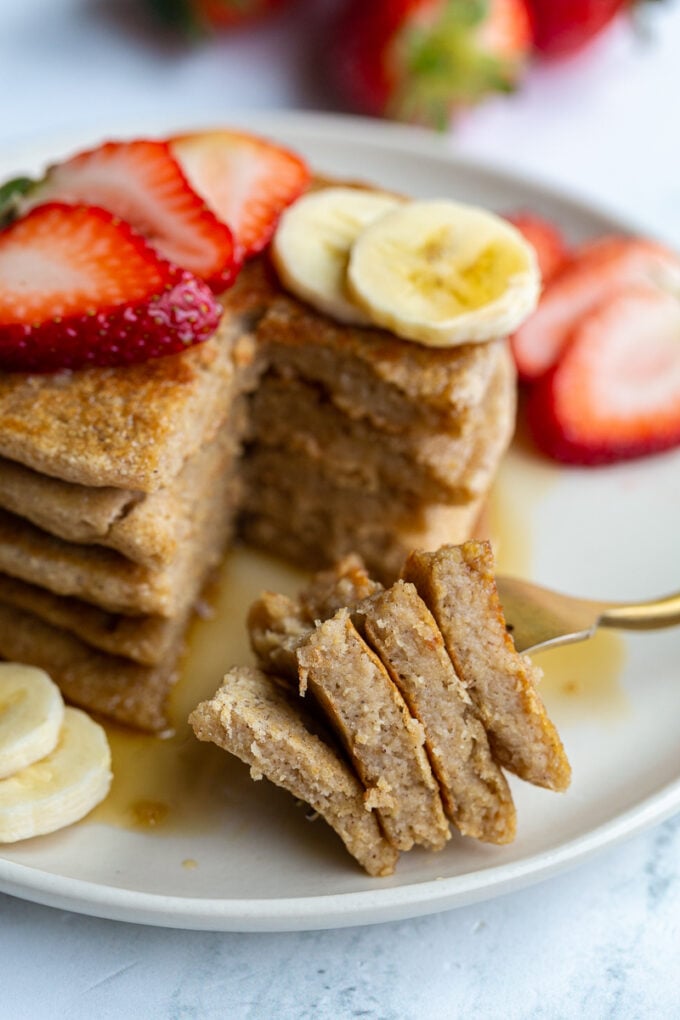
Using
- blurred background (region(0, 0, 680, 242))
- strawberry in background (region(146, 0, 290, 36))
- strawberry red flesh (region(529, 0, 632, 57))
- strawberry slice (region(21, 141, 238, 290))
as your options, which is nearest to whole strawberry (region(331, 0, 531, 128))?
blurred background (region(0, 0, 680, 242))

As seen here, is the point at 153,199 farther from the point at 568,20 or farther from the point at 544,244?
the point at 568,20

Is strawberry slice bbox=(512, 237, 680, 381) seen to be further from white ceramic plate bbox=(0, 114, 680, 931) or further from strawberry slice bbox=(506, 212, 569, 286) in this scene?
white ceramic plate bbox=(0, 114, 680, 931)

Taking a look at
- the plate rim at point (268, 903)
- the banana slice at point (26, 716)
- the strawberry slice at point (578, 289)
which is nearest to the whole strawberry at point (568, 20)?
the strawberry slice at point (578, 289)

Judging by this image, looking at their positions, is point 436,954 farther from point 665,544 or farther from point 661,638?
point 665,544

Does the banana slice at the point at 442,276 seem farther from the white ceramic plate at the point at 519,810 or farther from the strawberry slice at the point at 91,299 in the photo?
the white ceramic plate at the point at 519,810

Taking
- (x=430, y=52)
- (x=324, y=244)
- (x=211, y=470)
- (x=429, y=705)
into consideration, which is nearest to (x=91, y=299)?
(x=211, y=470)

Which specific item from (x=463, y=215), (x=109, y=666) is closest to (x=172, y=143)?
(x=463, y=215)
